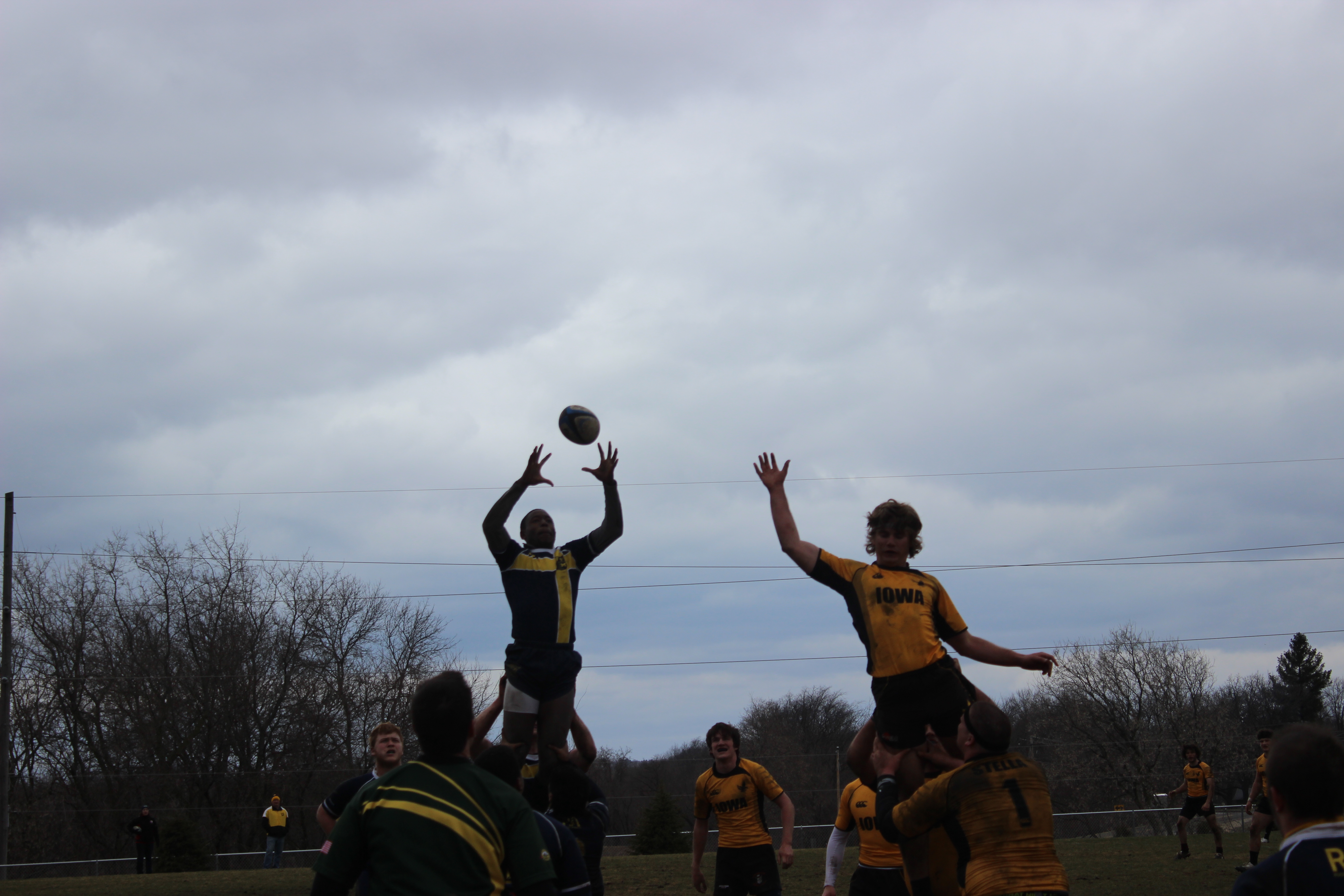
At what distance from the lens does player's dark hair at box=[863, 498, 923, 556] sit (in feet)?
19.6

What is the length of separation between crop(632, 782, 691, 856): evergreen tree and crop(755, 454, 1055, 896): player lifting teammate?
26.4 m

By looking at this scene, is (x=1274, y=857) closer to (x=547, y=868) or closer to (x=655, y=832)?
(x=547, y=868)

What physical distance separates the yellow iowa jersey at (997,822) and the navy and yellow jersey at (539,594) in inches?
141

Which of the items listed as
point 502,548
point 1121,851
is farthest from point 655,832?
point 502,548

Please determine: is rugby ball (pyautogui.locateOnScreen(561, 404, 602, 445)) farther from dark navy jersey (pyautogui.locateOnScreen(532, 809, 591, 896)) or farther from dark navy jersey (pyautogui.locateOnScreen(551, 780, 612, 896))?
dark navy jersey (pyautogui.locateOnScreen(532, 809, 591, 896))

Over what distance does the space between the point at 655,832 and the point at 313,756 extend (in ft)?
63.2

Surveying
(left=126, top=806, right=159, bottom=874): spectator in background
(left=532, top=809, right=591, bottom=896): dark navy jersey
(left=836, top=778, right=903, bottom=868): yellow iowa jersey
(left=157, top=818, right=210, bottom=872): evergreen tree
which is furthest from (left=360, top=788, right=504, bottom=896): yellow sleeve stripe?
(left=157, top=818, right=210, bottom=872): evergreen tree

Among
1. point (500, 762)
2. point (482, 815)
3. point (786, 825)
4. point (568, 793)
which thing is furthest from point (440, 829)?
point (786, 825)

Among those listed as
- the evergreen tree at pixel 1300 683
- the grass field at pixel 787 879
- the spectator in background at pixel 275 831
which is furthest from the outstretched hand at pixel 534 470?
the evergreen tree at pixel 1300 683

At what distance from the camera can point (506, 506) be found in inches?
301

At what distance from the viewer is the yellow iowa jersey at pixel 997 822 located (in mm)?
4402

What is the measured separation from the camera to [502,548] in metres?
7.65

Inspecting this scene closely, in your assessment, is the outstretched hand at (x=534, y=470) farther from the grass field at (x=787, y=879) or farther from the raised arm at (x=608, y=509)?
the grass field at (x=787, y=879)

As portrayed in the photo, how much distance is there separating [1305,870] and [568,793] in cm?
417
